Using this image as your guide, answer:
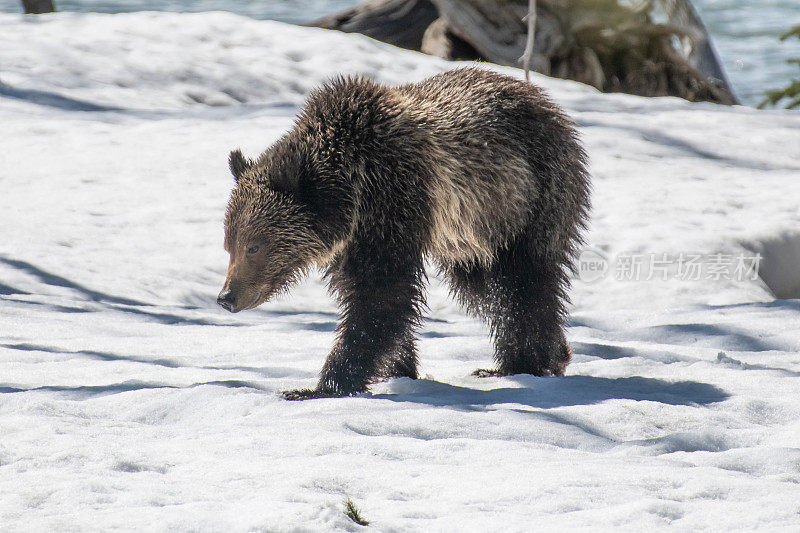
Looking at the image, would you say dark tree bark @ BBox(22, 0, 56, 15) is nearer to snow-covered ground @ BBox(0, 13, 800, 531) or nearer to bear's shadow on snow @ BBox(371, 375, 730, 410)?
snow-covered ground @ BBox(0, 13, 800, 531)

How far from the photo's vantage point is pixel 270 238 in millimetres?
4297

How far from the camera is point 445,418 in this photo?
3.54 metres

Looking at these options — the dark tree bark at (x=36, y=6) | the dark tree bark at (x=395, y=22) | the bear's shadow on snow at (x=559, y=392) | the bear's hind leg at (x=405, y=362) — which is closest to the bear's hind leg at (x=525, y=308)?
the bear's shadow on snow at (x=559, y=392)

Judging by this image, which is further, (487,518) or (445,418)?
(445,418)

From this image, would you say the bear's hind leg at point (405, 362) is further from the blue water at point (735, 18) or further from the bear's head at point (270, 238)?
the blue water at point (735, 18)

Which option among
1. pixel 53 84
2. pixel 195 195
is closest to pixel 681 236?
pixel 195 195

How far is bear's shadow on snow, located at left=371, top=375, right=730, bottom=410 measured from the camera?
4027mm

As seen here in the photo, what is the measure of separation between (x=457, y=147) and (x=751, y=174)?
6.13 meters

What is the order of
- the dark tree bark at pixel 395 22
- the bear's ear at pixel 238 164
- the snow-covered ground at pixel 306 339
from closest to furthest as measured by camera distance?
the snow-covered ground at pixel 306 339 → the bear's ear at pixel 238 164 → the dark tree bark at pixel 395 22

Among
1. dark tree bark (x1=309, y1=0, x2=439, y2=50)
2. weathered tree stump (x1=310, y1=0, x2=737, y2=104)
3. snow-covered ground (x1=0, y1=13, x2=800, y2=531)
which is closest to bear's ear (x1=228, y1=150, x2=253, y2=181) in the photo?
snow-covered ground (x1=0, y1=13, x2=800, y2=531)

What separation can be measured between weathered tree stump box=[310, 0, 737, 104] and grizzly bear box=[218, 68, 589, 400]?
9040mm

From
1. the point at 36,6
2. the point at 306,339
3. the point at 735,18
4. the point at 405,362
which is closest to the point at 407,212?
the point at 405,362

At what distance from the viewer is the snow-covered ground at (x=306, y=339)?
2.67m

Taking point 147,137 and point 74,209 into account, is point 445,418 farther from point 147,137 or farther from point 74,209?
point 147,137
